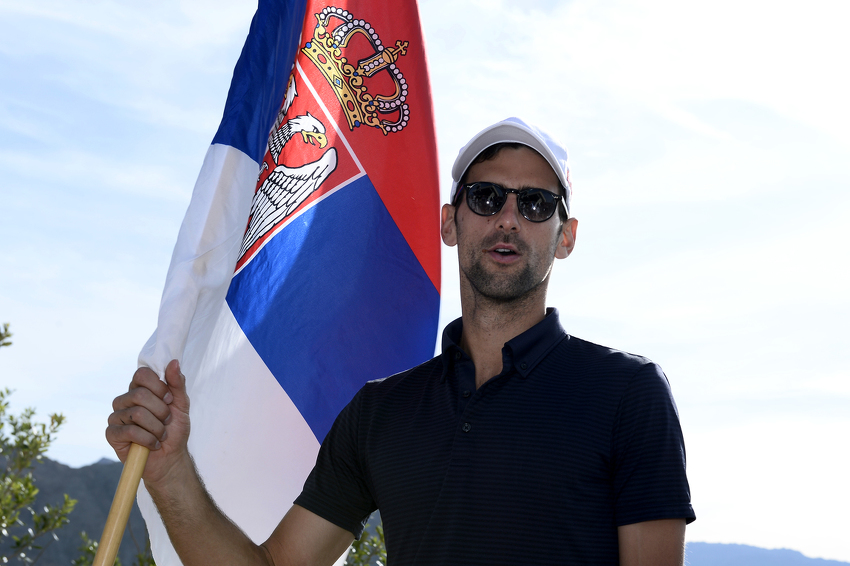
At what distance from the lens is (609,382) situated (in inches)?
79.9

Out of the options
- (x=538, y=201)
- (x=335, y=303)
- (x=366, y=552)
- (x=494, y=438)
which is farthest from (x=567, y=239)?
(x=366, y=552)

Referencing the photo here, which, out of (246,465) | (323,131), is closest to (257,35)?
(323,131)

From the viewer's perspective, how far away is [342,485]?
2.41 meters

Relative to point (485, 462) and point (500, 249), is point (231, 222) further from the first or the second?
point (485, 462)

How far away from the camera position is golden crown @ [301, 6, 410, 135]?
3217 mm

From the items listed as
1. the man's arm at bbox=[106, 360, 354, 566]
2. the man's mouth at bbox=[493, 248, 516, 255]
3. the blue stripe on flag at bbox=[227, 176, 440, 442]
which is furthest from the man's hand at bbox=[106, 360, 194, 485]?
the man's mouth at bbox=[493, 248, 516, 255]

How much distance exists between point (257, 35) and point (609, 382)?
65.2 inches

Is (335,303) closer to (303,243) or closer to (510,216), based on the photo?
(303,243)

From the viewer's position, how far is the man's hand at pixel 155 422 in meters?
1.94

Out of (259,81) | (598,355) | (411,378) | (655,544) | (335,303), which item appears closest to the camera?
(655,544)

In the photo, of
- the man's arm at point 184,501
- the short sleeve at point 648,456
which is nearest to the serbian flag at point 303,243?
the man's arm at point 184,501

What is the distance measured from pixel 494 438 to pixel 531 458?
120mm

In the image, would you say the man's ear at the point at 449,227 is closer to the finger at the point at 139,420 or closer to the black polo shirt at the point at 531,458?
the black polo shirt at the point at 531,458

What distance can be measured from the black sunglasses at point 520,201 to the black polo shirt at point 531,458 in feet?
1.09
